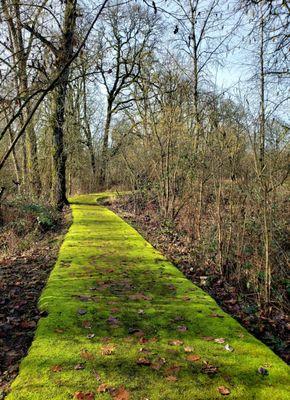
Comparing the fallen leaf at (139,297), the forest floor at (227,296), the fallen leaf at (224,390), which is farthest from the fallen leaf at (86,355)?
the forest floor at (227,296)

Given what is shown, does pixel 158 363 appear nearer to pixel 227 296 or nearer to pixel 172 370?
pixel 172 370

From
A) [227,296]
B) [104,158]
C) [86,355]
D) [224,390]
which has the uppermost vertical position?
[104,158]

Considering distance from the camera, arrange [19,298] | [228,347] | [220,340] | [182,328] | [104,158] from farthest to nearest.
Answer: [104,158]
[19,298]
[182,328]
[220,340]
[228,347]

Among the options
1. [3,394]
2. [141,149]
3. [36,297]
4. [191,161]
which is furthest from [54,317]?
[141,149]

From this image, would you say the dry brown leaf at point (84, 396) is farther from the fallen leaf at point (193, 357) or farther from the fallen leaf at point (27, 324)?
the fallen leaf at point (27, 324)

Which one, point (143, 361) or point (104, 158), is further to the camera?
point (104, 158)

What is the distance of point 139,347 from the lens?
3828mm

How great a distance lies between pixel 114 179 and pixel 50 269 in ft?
66.5

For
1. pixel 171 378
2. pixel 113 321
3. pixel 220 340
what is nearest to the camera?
pixel 171 378

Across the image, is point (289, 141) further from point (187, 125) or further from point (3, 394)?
point (187, 125)

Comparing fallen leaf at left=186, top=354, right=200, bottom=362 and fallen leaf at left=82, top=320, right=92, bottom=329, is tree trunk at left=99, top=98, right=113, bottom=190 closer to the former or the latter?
fallen leaf at left=82, top=320, right=92, bottom=329

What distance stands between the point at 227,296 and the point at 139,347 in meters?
2.50

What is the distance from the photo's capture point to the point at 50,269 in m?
6.80

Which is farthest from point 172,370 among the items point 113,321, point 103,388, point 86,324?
point 86,324
